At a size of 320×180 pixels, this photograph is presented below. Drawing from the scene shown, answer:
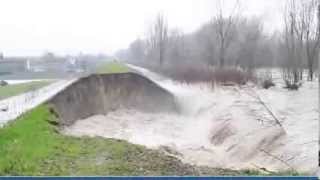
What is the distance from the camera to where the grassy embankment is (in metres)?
8.88

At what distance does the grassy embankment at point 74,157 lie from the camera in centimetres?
888

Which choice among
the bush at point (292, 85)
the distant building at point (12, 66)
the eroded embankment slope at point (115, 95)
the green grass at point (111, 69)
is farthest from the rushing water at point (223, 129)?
the distant building at point (12, 66)

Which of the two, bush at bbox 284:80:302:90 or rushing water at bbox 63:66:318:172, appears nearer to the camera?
rushing water at bbox 63:66:318:172

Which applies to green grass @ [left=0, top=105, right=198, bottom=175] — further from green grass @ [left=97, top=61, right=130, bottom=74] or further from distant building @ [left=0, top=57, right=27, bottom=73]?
distant building @ [left=0, top=57, right=27, bottom=73]

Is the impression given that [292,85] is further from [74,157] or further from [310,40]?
[74,157]

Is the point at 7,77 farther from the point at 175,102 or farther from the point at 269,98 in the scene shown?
the point at 269,98

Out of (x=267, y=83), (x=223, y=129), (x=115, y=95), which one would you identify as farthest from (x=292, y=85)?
(x=115, y=95)

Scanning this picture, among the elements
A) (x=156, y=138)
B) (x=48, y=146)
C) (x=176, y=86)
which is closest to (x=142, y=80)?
(x=176, y=86)

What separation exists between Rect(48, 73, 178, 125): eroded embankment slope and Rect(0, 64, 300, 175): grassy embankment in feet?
32.2

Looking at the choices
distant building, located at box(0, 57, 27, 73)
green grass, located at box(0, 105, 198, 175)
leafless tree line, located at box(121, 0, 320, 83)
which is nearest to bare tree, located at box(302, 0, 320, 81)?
leafless tree line, located at box(121, 0, 320, 83)

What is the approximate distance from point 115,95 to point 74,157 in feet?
53.8

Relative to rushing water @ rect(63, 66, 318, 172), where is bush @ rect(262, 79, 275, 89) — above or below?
above

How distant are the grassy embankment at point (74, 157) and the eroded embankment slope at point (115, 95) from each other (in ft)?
32.2

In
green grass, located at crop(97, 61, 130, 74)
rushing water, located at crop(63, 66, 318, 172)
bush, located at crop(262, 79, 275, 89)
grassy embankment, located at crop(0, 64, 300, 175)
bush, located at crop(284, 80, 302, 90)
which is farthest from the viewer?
green grass, located at crop(97, 61, 130, 74)
